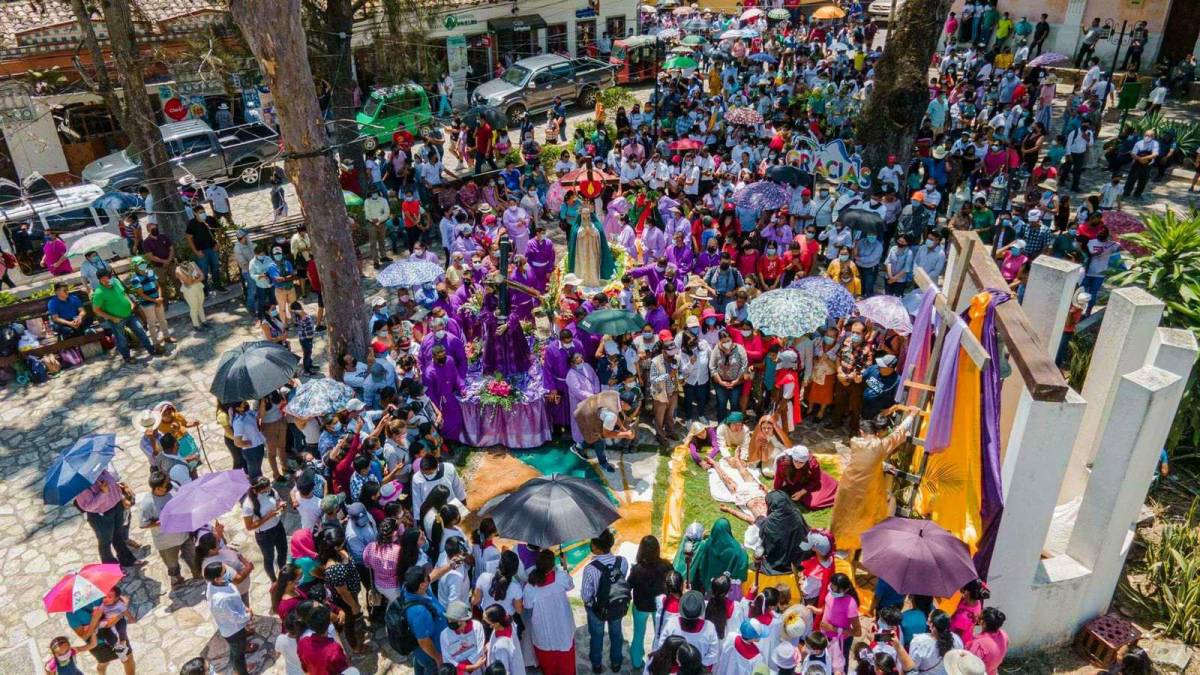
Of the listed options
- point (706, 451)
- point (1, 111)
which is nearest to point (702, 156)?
point (706, 451)

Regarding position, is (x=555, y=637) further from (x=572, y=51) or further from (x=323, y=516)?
(x=572, y=51)

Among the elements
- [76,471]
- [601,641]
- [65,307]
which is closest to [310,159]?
[76,471]

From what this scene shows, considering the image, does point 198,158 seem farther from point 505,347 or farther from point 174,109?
point 505,347

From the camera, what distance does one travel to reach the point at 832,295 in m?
10.7

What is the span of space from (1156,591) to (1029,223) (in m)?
6.64

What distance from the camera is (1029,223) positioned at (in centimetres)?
1299

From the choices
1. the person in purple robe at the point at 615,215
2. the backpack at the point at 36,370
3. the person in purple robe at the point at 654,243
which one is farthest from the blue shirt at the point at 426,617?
the person in purple robe at the point at 615,215

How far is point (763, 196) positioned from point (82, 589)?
1075 cm

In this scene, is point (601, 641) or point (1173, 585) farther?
point (1173, 585)

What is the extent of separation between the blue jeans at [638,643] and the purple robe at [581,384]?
10.6 ft

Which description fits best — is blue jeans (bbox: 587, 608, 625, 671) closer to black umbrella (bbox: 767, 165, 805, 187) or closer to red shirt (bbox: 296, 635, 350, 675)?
red shirt (bbox: 296, 635, 350, 675)

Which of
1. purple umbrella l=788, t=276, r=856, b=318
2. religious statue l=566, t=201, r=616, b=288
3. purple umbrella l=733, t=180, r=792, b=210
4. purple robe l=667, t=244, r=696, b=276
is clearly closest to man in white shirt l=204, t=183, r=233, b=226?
religious statue l=566, t=201, r=616, b=288

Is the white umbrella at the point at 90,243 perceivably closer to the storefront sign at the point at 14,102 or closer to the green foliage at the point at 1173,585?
the storefront sign at the point at 14,102

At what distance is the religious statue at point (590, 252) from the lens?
45.0ft
